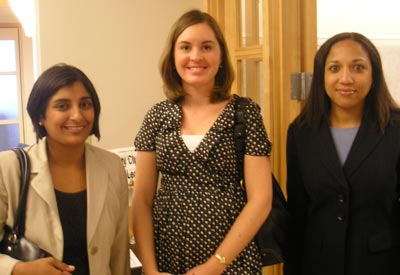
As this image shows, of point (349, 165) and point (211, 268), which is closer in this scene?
point (211, 268)

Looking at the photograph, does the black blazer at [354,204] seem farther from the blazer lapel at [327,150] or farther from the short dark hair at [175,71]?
the short dark hair at [175,71]

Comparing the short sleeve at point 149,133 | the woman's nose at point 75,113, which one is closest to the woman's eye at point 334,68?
the short sleeve at point 149,133

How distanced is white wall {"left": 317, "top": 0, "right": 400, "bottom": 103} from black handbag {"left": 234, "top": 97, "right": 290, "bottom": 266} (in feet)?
5.35

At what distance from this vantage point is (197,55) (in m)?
1.46

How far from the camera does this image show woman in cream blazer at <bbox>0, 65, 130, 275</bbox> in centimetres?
131

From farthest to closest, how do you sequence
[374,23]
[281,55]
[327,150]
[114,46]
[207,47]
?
1. [374,23]
2. [114,46]
3. [281,55]
4. [327,150]
5. [207,47]

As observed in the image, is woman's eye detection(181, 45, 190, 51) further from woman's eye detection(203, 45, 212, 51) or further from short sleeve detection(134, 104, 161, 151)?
short sleeve detection(134, 104, 161, 151)

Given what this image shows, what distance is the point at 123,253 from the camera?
1552 millimetres

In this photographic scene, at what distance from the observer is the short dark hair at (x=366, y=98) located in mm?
1577

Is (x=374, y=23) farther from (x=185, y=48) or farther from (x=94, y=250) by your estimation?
(x=94, y=250)

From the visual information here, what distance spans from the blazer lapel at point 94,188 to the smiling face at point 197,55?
0.41m

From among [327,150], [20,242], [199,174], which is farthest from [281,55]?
[20,242]

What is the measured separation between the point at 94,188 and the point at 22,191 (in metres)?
0.22

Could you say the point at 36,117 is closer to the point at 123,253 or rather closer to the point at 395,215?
the point at 123,253
